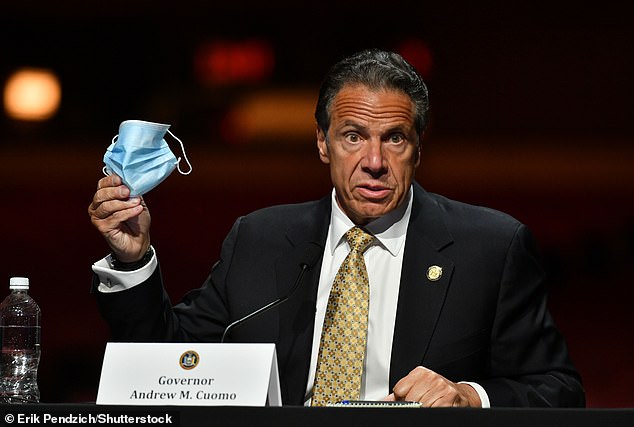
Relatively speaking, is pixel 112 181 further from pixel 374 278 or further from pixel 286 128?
pixel 286 128

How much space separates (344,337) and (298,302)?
0.49 feet

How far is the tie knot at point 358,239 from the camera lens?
2279 millimetres

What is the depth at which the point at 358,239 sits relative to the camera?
229cm

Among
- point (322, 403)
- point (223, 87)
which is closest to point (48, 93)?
point (223, 87)

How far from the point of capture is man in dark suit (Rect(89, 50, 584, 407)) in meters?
2.13

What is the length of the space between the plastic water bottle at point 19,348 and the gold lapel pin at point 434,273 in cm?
84

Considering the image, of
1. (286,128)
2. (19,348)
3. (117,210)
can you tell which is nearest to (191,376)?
(117,210)

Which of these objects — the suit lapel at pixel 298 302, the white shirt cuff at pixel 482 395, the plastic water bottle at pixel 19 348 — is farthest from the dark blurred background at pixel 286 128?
the white shirt cuff at pixel 482 395

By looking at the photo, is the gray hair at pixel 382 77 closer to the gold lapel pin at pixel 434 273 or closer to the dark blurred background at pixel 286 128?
the gold lapel pin at pixel 434 273

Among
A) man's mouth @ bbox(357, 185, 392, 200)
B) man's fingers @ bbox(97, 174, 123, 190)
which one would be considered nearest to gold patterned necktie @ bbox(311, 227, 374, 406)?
man's mouth @ bbox(357, 185, 392, 200)

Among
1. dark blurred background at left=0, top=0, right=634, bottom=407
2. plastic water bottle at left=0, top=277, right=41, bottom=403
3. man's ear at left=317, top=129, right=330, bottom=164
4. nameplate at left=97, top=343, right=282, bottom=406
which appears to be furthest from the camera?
dark blurred background at left=0, top=0, right=634, bottom=407

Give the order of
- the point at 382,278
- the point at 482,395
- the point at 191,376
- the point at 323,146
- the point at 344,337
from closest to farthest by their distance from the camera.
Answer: the point at 191,376 → the point at 482,395 → the point at 344,337 → the point at 382,278 → the point at 323,146

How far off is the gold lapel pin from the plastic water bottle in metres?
0.84

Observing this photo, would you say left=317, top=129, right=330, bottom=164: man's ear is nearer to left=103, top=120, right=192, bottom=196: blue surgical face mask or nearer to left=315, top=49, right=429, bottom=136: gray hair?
left=315, top=49, right=429, bottom=136: gray hair
